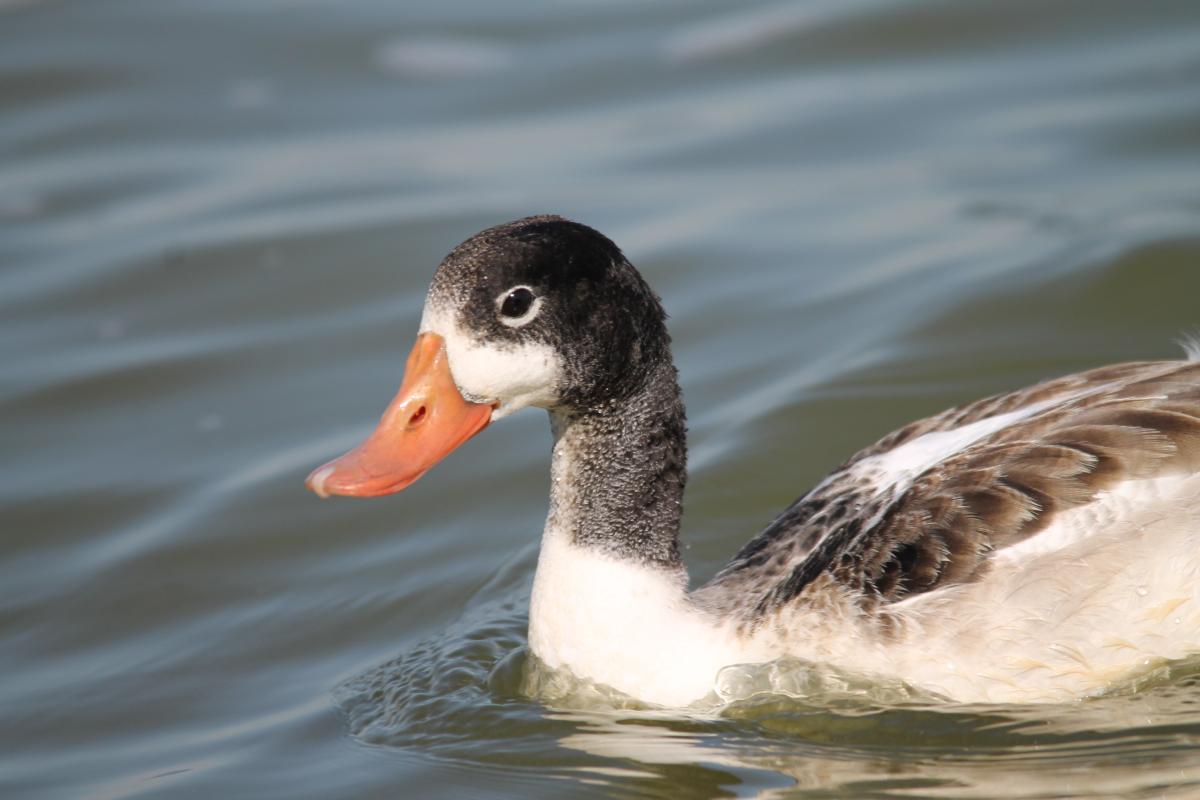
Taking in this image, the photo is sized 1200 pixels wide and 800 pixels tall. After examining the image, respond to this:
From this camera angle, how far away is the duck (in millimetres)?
6348

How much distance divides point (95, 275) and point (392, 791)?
6.41 meters

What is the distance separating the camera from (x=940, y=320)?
34.4 feet

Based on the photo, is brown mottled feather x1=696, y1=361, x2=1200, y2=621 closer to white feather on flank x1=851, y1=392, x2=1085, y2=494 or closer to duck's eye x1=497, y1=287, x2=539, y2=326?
white feather on flank x1=851, y1=392, x2=1085, y2=494

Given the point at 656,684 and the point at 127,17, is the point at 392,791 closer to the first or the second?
the point at 656,684

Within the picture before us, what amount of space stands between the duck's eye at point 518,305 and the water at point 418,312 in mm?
1612

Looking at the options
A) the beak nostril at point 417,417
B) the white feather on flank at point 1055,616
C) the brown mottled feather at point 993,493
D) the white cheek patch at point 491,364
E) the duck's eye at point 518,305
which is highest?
the duck's eye at point 518,305

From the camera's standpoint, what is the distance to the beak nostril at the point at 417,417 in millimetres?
6496

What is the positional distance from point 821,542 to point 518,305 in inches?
65.1

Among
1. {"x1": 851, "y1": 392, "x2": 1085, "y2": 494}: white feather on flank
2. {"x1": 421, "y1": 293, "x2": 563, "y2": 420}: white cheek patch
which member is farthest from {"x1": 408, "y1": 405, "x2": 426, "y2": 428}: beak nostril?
Answer: {"x1": 851, "y1": 392, "x2": 1085, "y2": 494}: white feather on flank

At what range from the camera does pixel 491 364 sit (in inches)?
251

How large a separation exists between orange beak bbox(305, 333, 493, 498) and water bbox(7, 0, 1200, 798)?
1.20m

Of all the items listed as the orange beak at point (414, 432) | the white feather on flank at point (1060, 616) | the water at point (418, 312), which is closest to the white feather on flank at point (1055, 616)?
the white feather on flank at point (1060, 616)

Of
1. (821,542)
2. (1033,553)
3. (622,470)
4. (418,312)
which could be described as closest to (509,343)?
(622,470)

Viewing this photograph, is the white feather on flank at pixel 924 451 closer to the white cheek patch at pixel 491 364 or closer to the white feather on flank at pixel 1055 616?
the white feather on flank at pixel 1055 616
